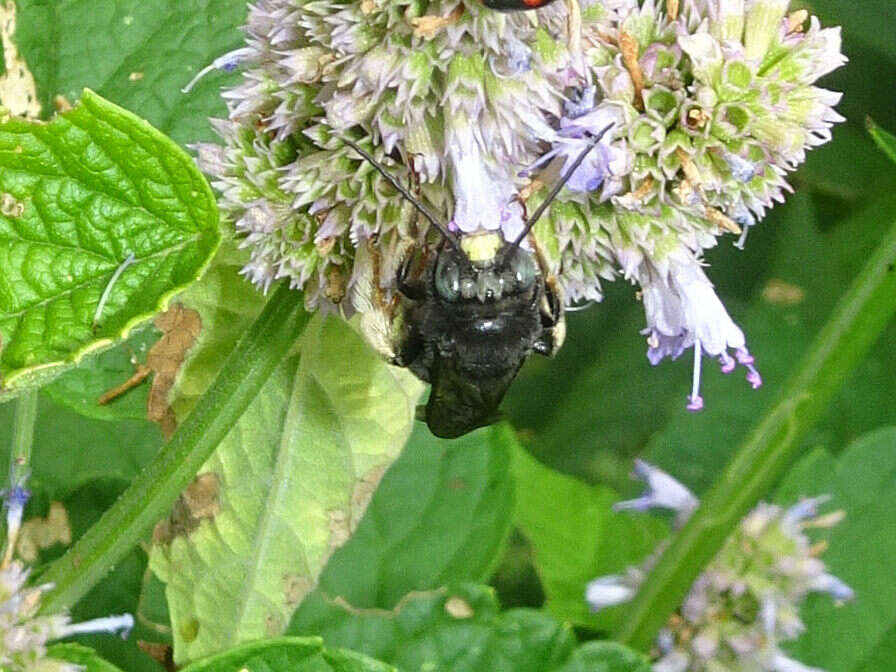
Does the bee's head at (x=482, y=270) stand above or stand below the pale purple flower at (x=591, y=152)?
below

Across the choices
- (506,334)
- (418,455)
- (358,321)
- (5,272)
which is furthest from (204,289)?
(418,455)

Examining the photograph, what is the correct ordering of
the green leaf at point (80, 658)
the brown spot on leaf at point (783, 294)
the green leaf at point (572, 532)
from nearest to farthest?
the green leaf at point (80, 658) < the green leaf at point (572, 532) < the brown spot on leaf at point (783, 294)

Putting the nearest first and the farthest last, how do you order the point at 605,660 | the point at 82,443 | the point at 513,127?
the point at 513,127, the point at 605,660, the point at 82,443

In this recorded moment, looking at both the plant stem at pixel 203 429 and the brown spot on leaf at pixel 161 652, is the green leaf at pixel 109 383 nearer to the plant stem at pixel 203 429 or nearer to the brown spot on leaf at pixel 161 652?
the plant stem at pixel 203 429

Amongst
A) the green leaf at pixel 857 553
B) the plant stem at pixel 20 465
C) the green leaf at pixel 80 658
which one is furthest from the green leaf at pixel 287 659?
the green leaf at pixel 857 553

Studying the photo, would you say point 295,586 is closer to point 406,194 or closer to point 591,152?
point 406,194

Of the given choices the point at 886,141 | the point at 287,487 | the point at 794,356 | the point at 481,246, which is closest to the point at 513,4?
the point at 481,246

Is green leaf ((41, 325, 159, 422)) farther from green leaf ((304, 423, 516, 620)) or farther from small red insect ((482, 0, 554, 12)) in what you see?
small red insect ((482, 0, 554, 12))
